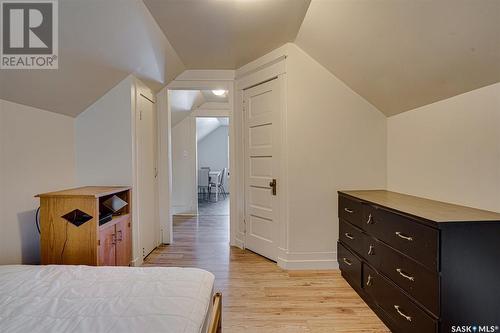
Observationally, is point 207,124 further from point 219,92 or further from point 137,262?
point 137,262

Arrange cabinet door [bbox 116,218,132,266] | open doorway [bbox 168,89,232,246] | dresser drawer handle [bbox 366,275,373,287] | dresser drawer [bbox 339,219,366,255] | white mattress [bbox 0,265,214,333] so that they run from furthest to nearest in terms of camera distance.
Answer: open doorway [bbox 168,89,232,246] < cabinet door [bbox 116,218,132,266] < dresser drawer [bbox 339,219,366,255] < dresser drawer handle [bbox 366,275,373,287] < white mattress [bbox 0,265,214,333]

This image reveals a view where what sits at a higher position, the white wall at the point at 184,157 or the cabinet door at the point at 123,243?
the white wall at the point at 184,157

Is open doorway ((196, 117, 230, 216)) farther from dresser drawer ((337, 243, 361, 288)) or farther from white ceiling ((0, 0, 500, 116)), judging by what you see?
dresser drawer ((337, 243, 361, 288))

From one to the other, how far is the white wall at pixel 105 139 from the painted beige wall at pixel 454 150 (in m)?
2.70

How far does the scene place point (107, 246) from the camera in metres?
2.10

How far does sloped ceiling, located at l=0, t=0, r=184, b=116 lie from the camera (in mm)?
1702

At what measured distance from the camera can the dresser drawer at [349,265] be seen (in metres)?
2.20

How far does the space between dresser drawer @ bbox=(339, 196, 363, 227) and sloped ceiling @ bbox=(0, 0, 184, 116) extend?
2.41 metres

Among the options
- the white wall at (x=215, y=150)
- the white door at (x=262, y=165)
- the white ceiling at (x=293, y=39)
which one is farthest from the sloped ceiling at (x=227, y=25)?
the white wall at (x=215, y=150)

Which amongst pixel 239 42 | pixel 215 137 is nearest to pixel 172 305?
pixel 239 42

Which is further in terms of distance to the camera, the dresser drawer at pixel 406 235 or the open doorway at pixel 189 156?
the open doorway at pixel 189 156

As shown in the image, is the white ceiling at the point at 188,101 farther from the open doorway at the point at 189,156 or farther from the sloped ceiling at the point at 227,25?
the sloped ceiling at the point at 227,25

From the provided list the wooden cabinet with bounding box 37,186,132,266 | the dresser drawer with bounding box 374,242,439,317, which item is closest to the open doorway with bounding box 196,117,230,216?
the wooden cabinet with bounding box 37,186,132,266

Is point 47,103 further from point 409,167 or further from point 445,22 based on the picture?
point 409,167
